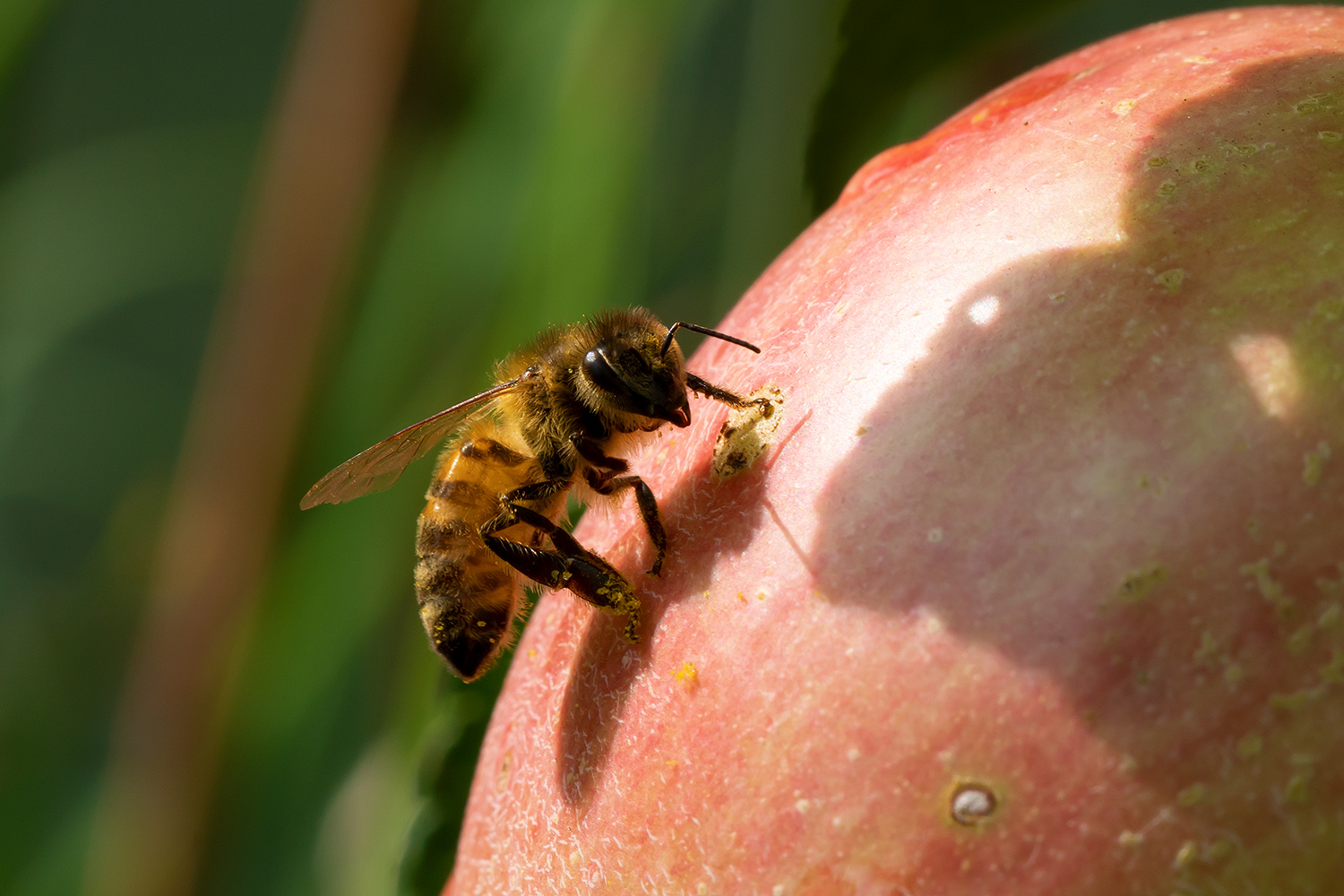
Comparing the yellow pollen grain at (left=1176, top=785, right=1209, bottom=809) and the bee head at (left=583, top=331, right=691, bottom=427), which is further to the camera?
the bee head at (left=583, top=331, right=691, bottom=427)

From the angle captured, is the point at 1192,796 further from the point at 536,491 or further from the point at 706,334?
the point at 536,491

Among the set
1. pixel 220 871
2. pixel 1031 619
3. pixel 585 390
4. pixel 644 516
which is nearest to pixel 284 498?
pixel 220 871

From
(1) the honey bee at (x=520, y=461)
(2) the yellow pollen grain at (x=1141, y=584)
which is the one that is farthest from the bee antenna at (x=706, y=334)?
(2) the yellow pollen grain at (x=1141, y=584)

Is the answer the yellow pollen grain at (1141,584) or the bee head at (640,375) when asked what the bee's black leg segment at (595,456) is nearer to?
the bee head at (640,375)

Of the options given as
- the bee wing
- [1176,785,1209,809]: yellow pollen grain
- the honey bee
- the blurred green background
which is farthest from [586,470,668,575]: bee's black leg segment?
the blurred green background

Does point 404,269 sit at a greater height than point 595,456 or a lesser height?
lesser

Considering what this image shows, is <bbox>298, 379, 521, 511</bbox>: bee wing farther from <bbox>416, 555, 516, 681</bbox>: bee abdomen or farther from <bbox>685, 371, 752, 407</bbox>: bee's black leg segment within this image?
<bbox>685, 371, 752, 407</bbox>: bee's black leg segment

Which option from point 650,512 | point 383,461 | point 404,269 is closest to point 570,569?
point 650,512
